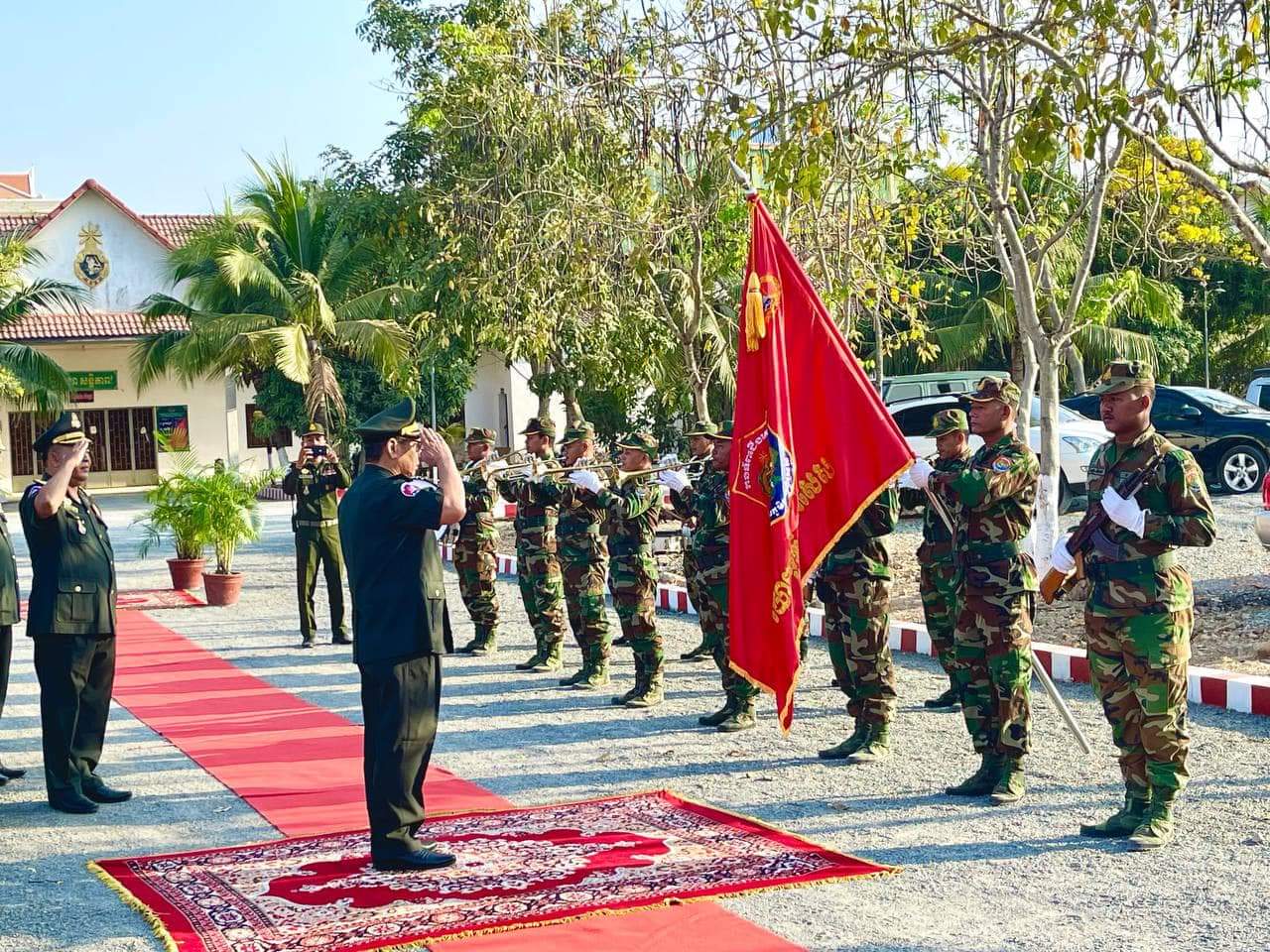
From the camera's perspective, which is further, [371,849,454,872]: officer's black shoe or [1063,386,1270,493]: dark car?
[1063,386,1270,493]: dark car

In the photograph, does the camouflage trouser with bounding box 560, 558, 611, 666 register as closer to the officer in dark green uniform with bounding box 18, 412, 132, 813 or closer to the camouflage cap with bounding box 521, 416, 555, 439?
the camouflage cap with bounding box 521, 416, 555, 439

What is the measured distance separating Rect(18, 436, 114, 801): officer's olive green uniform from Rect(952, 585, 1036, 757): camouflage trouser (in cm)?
423

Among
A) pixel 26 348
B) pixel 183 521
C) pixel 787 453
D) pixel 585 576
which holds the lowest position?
pixel 585 576

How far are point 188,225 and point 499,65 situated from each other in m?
26.9

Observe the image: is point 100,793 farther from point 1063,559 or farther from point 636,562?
point 1063,559

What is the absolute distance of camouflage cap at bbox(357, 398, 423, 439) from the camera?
235 inches

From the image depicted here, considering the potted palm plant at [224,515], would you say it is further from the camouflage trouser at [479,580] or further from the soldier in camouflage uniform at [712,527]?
the soldier in camouflage uniform at [712,527]

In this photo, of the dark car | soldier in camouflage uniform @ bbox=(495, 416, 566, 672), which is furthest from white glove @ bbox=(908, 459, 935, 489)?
the dark car

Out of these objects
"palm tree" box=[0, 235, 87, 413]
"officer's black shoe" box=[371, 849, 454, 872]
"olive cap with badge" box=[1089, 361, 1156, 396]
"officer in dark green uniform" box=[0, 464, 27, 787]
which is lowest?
"officer's black shoe" box=[371, 849, 454, 872]

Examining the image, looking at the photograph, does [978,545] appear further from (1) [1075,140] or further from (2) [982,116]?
(2) [982,116]

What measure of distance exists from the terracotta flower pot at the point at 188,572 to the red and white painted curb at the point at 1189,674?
7.28 meters

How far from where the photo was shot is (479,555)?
1182 centimetres

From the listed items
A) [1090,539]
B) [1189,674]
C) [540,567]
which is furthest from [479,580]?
[1090,539]

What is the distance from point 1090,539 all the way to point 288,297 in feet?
81.5
